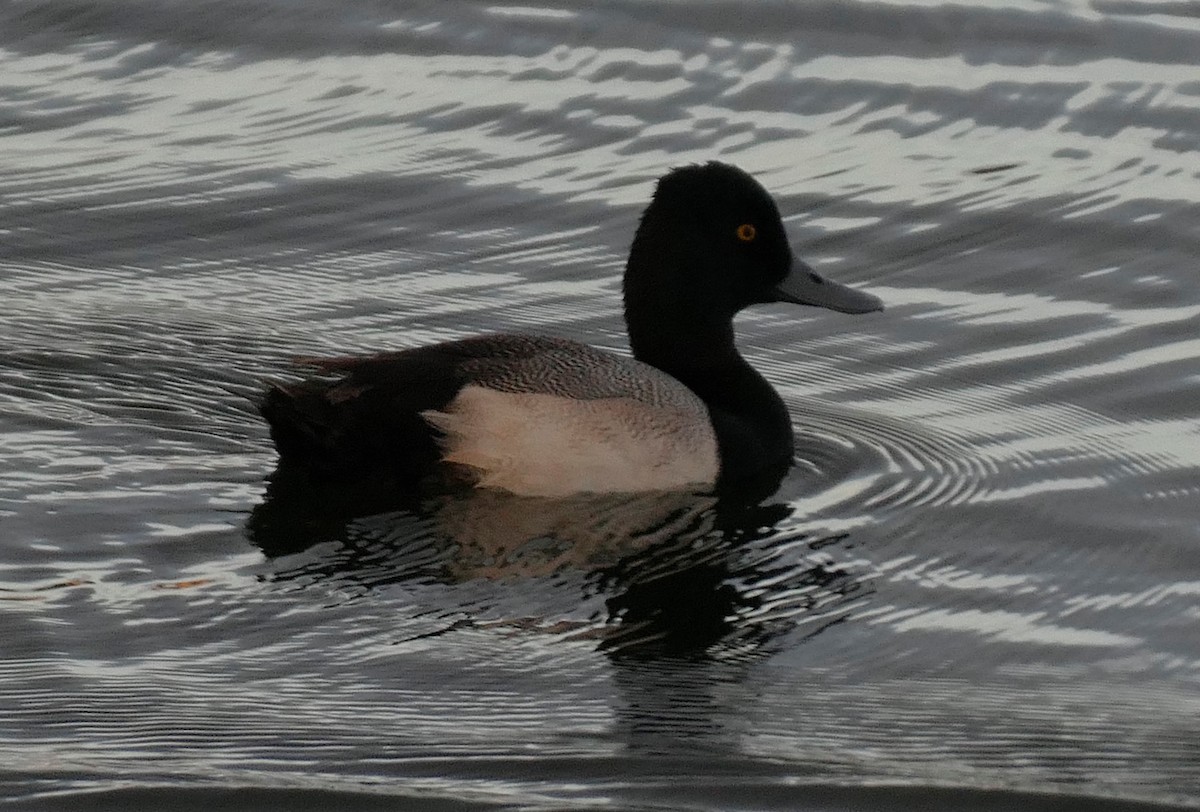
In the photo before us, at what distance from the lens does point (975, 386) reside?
28.3 feet

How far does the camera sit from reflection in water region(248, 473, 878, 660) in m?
6.45

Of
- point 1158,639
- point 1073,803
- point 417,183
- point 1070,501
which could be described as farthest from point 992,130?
point 1073,803

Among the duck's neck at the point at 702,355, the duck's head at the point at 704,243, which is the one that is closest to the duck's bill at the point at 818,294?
the duck's head at the point at 704,243

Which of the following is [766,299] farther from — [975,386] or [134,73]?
[134,73]

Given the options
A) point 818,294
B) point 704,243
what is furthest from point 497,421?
point 818,294

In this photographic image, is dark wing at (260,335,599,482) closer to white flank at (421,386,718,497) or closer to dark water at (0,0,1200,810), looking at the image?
white flank at (421,386,718,497)

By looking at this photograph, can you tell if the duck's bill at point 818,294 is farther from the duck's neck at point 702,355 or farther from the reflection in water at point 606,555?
the reflection in water at point 606,555

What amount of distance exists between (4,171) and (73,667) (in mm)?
5411

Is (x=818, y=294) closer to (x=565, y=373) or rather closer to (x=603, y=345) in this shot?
(x=603, y=345)

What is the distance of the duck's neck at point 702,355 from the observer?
26.4 ft

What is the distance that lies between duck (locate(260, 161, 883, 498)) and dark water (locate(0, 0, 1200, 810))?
17 centimetres

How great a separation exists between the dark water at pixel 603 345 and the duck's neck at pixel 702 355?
0.94 feet

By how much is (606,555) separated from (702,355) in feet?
4.78

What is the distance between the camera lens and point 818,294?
8.46 m
